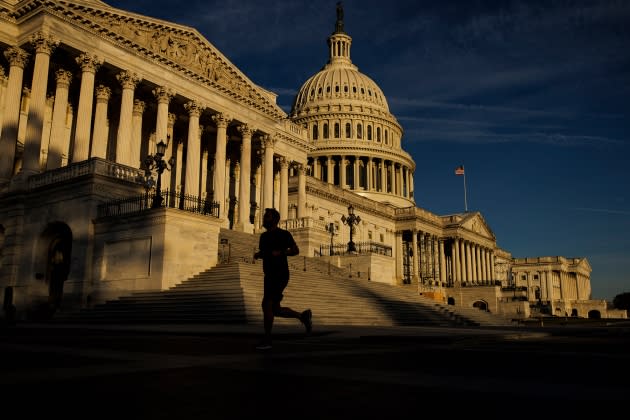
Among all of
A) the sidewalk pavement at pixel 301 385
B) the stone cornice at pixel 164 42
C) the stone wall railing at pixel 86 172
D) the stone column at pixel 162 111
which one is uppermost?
the stone cornice at pixel 164 42

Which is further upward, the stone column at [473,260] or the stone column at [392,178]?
the stone column at [392,178]

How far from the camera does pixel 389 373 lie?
6.31 meters

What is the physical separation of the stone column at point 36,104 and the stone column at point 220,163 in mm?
14863

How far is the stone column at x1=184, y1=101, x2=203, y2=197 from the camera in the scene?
43.8 meters

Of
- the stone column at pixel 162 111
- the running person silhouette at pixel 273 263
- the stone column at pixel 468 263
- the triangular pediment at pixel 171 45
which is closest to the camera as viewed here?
the running person silhouette at pixel 273 263

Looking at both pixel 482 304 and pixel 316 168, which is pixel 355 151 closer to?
pixel 316 168

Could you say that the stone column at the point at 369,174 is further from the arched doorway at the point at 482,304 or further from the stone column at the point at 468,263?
the arched doorway at the point at 482,304

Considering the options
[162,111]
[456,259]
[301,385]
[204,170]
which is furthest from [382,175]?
[301,385]

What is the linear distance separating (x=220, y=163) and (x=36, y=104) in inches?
640

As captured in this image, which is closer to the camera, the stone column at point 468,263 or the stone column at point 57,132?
the stone column at point 57,132

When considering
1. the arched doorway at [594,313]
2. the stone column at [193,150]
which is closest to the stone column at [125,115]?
the stone column at [193,150]

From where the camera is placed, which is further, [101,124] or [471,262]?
[471,262]

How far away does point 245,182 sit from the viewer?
50406 millimetres

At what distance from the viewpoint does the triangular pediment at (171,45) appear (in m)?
37.6
